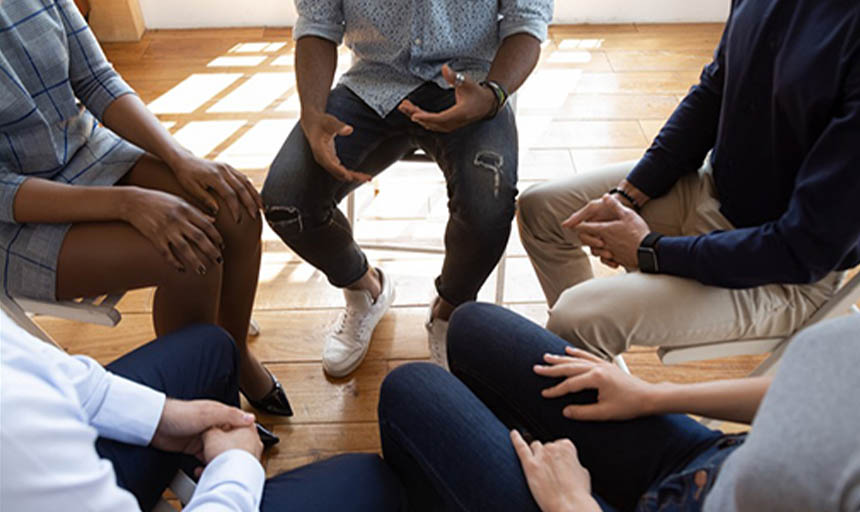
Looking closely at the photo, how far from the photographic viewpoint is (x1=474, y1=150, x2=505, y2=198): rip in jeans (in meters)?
1.33

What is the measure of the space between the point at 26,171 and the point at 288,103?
4.69 feet

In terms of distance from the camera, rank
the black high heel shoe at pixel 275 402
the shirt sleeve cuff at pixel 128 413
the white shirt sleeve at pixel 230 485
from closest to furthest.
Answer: the white shirt sleeve at pixel 230 485 → the shirt sleeve cuff at pixel 128 413 → the black high heel shoe at pixel 275 402

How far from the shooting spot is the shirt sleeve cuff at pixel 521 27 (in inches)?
53.7

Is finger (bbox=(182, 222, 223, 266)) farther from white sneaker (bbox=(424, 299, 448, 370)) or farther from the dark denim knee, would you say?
white sneaker (bbox=(424, 299, 448, 370))

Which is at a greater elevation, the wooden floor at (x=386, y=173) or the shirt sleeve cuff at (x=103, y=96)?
the shirt sleeve cuff at (x=103, y=96)

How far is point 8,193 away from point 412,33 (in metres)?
0.84

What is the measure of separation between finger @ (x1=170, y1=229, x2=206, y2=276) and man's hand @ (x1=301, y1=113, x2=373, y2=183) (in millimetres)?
328

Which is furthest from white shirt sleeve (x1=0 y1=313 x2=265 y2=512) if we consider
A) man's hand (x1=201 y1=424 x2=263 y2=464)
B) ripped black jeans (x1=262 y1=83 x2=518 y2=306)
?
ripped black jeans (x1=262 y1=83 x2=518 y2=306)

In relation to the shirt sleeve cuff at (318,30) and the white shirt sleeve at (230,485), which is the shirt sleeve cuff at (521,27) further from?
the white shirt sleeve at (230,485)

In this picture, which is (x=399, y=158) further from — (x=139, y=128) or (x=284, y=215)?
(x=139, y=128)

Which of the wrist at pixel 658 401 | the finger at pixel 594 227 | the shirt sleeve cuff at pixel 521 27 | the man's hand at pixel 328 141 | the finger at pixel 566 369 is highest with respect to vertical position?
the shirt sleeve cuff at pixel 521 27

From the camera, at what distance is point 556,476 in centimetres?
84

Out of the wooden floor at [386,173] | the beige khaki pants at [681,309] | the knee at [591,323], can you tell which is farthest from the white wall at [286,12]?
the knee at [591,323]

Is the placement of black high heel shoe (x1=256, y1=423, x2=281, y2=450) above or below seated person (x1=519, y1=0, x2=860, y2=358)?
below
